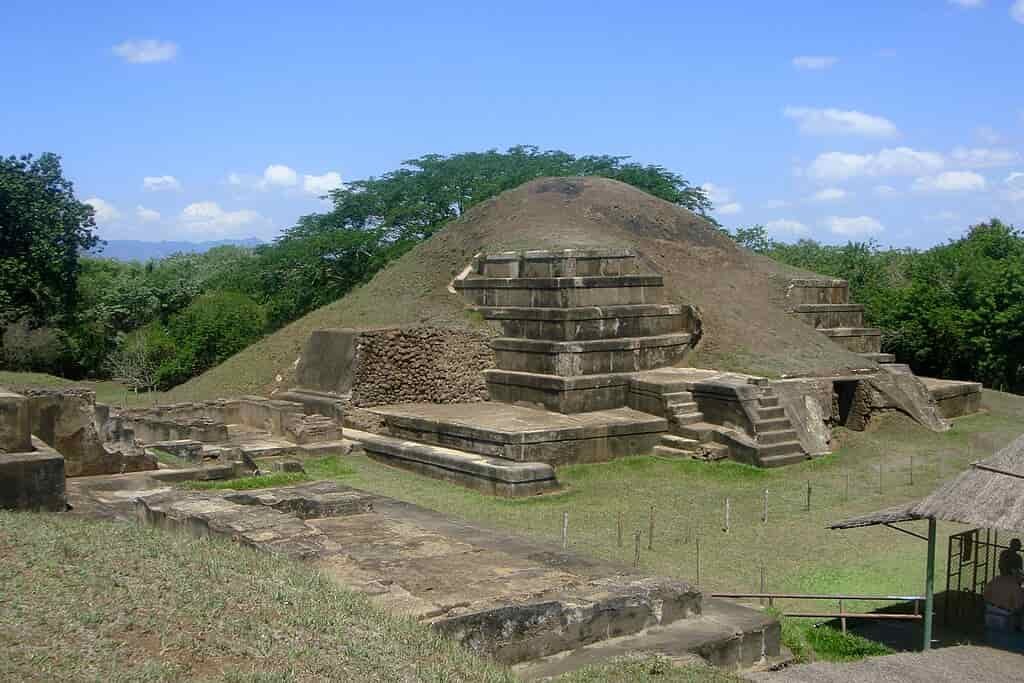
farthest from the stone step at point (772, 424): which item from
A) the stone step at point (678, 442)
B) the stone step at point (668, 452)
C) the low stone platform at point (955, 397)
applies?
the low stone platform at point (955, 397)

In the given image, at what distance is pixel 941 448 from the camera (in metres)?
16.1

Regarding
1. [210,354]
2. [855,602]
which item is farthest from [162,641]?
[210,354]

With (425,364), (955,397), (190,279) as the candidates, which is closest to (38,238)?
(190,279)

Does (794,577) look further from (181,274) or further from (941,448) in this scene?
(181,274)

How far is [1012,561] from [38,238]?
27897mm

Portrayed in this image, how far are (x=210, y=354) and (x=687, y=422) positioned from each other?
60.3 feet

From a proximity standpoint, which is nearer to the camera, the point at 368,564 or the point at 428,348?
the point at 368,564

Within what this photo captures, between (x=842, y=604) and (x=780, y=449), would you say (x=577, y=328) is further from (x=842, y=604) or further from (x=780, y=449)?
(x=842, y=604)

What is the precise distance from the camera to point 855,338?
2080 centimetres

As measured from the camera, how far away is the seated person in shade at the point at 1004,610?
7.71 m

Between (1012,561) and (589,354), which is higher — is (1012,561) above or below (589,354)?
below

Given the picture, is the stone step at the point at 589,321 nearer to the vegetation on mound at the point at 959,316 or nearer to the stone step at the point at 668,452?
the stone step at the point at 668,452

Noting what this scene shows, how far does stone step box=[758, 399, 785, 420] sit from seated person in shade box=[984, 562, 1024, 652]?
286 inches

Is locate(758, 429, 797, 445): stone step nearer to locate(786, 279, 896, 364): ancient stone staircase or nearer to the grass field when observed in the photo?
the grass field
